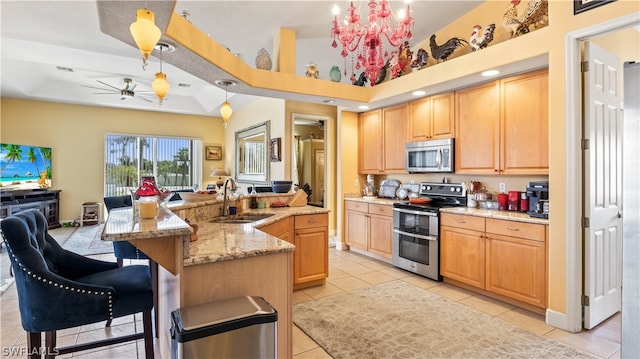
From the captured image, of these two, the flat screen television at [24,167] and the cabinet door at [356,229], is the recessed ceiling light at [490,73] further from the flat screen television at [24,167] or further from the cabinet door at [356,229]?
the flat screen television at [24,167]

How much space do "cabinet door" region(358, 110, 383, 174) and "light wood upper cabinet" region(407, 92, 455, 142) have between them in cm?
64

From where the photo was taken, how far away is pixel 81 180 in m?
7.70

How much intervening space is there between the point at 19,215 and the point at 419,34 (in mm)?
4729

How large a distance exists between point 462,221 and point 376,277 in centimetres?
125

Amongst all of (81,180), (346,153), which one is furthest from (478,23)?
(81,180)

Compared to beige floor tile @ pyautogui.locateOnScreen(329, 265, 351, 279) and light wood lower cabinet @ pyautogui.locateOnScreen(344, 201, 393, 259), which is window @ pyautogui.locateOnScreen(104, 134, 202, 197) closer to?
light wood lower cabinet @ pyautogui.locateOnScreen(344, 201, 393, 259)

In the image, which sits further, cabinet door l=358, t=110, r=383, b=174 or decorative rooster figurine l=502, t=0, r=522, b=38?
cabinet door l=358, t=110, r=383, b=174

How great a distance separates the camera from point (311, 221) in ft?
12.0

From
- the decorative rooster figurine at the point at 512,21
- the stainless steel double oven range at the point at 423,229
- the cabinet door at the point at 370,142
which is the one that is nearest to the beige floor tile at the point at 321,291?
the stainless steel double oven range at the point at 423,229

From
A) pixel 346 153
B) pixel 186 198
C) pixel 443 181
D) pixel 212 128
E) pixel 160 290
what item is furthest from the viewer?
pixel 212 128

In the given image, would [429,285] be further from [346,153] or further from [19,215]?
[19,215]

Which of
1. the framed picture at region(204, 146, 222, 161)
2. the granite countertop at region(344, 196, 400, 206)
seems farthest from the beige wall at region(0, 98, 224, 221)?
the granite countertop at region(344, 196, 400, 206)

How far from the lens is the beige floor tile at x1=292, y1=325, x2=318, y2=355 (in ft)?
7.93

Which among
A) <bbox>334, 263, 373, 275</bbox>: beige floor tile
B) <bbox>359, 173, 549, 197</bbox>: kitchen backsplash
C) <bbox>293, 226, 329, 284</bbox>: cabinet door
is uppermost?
<bbox>359, 173, 549, 197</bbox>: kitchen backsplash
